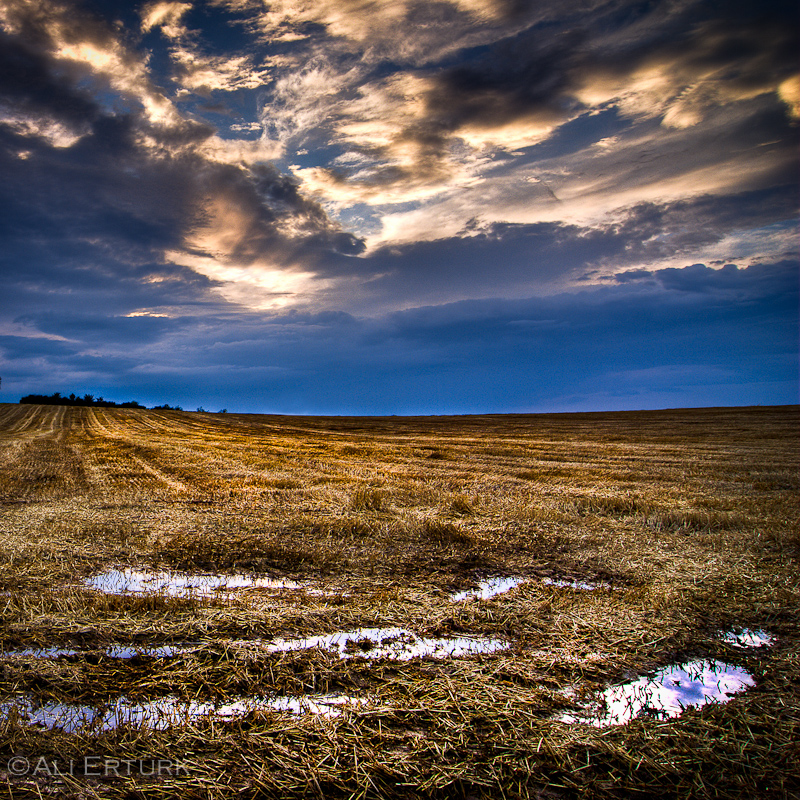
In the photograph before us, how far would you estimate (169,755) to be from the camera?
217cm

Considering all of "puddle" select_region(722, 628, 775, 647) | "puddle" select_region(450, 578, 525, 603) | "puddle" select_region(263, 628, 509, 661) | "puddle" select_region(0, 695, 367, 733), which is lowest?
"puddle" select_region(722, 628, 775, 647)

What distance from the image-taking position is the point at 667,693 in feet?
9.17

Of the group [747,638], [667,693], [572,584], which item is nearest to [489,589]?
[572,584]

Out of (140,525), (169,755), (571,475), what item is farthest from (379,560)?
(571,475)

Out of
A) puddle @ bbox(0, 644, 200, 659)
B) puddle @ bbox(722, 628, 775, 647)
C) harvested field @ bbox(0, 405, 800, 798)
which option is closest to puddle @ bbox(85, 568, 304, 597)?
harvested field @ bbox(0, 405, 800, 798)

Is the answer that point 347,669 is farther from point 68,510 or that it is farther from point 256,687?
point 68,510

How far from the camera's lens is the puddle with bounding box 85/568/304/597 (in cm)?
428

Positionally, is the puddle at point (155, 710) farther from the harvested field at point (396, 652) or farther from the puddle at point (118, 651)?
the puddle at point (118, 651)

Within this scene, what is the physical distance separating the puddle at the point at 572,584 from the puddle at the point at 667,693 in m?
1.43

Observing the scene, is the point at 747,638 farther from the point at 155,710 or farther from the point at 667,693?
the point at 155,710

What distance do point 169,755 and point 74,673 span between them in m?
1.14

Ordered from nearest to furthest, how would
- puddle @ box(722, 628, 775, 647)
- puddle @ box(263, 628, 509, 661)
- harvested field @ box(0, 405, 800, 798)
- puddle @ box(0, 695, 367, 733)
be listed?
harvested field @ box(0, 405, 800, 798), puddle @ box(0, 695, 367, 733), puddle @ box(263, 628, 509, 661), puddle @ box(722, 628, 775, 647)

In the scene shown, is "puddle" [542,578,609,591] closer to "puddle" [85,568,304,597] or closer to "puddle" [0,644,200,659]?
"puddle" [85,568,304,597]

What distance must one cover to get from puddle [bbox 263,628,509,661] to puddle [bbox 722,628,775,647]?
1804mm
